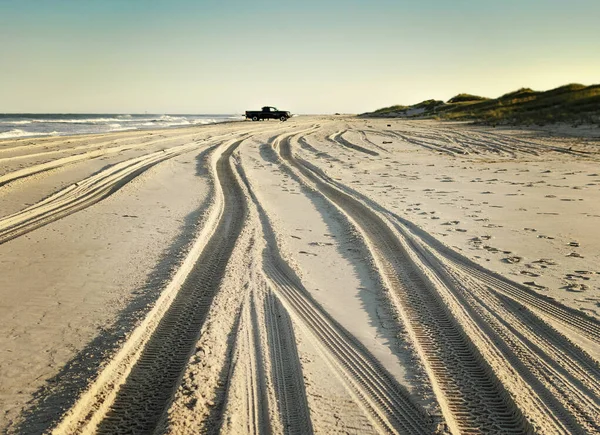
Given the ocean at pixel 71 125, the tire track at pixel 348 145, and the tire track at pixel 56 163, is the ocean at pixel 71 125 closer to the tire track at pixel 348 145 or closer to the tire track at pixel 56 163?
the tire track at pixel 56 163

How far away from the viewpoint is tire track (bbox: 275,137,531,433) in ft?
8.08

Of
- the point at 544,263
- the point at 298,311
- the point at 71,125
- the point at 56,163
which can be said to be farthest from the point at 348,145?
the point at 71,125

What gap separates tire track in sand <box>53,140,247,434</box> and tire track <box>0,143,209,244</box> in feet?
8.68

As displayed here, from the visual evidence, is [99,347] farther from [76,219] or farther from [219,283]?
[76,219]

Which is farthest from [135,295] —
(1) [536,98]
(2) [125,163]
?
(1) [536,98]

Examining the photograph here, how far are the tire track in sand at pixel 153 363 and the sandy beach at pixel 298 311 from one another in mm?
12

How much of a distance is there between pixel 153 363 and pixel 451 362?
6.20 feet

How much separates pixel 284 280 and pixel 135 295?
1318 millimetres

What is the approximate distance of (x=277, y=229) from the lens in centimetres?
616

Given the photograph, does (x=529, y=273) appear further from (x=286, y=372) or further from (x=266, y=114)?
(x=266, y=114)

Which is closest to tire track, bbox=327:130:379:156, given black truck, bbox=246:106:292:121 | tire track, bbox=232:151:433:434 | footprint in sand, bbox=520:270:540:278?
footprint in sand, bbox=520:270:540:278

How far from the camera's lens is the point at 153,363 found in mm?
2963

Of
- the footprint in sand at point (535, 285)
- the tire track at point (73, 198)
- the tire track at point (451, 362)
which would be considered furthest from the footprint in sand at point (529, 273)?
the tire track at point (73, 198)

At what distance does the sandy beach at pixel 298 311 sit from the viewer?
8.28ft
